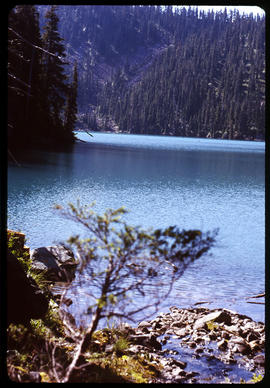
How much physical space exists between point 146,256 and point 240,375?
12.4 feet

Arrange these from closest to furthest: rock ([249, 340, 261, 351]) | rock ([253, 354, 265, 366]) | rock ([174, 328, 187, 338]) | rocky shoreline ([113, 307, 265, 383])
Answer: rocky shoreline ([113, 307, 265, 383]) < rock ([253, 354, 265, 366]) < rock ([249, 340, 261, 351]) < rock ([174, 328, 187, 338])

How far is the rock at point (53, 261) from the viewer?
8.09 metres

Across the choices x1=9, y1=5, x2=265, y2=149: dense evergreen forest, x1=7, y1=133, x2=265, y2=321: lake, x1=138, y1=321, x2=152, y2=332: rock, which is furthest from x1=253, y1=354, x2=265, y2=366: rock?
x1=9, y1=5, x2=265, y2=149: dense evergreen forest

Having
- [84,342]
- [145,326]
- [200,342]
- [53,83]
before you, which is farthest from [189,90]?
[84,342]

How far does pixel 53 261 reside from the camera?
8.44 metres

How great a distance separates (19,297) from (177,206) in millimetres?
17088

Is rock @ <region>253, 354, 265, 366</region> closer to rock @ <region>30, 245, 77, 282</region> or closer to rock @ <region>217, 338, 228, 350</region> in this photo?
rock @ <region>217, 338, 228, 350</region>

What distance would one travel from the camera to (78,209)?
11.2 feet

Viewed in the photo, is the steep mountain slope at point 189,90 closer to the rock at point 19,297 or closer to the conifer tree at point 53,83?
the conifer tree at point 53,83

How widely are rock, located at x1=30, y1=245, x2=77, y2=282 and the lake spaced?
0.60 meters

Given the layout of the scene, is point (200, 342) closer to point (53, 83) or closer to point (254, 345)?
point (254, 345)

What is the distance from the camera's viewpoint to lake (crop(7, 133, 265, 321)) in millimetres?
10759
